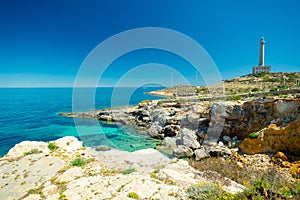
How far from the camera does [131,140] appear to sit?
2331 cm

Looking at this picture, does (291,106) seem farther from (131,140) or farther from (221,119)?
(131,140)

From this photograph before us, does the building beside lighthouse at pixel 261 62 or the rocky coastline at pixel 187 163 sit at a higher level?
the building beside lighthouse at pixel 261 62

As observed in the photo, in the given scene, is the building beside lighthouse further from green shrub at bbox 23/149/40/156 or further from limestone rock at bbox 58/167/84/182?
green shrub at bbox 23/149/40/156

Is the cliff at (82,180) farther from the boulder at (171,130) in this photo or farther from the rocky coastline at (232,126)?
the boulder at (171,130)

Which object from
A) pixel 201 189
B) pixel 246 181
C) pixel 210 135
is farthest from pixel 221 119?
pixel 201 189

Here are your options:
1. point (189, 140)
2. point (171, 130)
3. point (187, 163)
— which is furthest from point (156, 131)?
point (187, 163)

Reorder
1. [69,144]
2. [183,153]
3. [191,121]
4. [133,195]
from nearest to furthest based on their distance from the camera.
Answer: [133,195]
[69,144]
[183,153]
[191,121]

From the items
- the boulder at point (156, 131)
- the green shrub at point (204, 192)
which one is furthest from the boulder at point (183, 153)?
the green shrub at point (204, 192)

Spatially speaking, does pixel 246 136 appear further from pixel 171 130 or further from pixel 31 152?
pixel 31 152

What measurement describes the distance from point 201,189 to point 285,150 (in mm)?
11347

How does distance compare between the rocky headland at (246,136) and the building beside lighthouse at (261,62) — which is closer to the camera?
the rocky headland at (246,136)

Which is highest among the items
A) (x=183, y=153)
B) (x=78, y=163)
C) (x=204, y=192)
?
(x=204, y=192)

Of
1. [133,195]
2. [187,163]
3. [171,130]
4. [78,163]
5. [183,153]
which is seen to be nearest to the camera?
[133,195]

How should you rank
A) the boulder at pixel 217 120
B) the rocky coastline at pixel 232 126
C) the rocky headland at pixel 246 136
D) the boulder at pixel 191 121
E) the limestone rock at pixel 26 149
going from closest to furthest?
1. the limestone rock at pixel 26 149
2. the rocky headland at pixel 246 136
3. the rocky coastline at pixel 232 126
4. the boulder at pixel 217 120
5. the boulder at pixel 191 121
